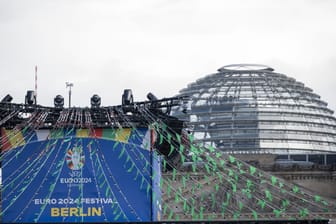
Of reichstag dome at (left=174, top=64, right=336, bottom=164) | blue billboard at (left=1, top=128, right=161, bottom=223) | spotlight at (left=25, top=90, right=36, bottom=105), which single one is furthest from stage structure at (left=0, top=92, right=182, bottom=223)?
reichstag dome at (left=174, top=64, right=336, bottom=164)

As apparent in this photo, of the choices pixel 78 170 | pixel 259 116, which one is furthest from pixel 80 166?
pixel 259 116

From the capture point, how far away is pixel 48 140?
6156cm

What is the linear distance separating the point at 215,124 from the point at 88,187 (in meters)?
52.7

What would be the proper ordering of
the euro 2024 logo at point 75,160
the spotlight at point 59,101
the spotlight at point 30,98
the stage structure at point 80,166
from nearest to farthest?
1. the stage structure at point 80,166
2. the euro 2024 logo at point 75,160
3. the spotlight at point 30,98
4. the spotlight at point 59,101

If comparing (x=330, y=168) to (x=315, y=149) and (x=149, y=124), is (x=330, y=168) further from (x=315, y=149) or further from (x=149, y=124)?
(x=149, y=124)

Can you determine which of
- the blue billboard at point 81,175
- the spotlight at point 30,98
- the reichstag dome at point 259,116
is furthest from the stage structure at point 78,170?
the reichstag dome at point 259,116

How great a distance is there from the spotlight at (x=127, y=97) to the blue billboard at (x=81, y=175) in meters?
2.42

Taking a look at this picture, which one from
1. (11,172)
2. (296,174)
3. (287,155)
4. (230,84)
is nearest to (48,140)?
(11,172)

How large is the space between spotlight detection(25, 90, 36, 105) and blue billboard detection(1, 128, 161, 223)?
254 centimetres

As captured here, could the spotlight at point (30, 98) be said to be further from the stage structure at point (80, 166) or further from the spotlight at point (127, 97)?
the spotlight at point (127, 97)

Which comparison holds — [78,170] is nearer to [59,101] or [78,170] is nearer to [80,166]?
[80,166]

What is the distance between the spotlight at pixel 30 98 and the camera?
64062 mm

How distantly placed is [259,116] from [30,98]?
51266 millimetres

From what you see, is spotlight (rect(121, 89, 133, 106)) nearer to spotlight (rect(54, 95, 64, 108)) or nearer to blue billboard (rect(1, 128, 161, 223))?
blue billboard (rect(1, 128, 161, 223))
